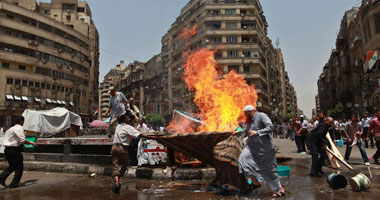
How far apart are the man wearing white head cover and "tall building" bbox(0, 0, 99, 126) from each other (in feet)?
130

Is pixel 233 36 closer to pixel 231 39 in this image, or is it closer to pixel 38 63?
pixel 231 39

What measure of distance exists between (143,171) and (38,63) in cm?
4312

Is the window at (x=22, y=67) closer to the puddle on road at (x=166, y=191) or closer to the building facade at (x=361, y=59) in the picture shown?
the puddle on road at (x=166, y=191)

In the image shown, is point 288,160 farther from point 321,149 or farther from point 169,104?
point 169,104

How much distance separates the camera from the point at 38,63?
4156 centimetres

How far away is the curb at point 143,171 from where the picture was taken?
Result: 21.0 ft

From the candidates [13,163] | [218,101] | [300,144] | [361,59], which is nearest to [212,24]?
[361,59]

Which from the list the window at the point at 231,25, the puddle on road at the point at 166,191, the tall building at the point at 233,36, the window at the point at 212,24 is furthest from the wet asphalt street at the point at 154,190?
the window at the point at 231,25

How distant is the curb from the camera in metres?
6.40

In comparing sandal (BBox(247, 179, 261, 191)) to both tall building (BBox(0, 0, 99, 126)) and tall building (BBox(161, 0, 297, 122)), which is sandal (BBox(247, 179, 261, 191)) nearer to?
tall building (BBox(161, 0, 297, 122))

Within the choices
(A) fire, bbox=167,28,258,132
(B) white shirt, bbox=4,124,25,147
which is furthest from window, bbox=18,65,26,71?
(B) white shirt, bbox=4,124,25,147

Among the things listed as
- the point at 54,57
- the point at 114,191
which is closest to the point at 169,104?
the point at 54,57

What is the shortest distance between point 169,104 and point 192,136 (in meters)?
54.0

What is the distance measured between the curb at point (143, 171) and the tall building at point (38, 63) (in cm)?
3423
